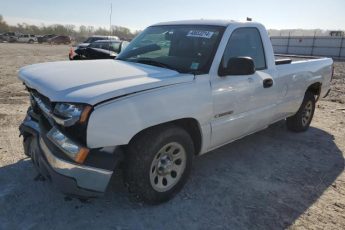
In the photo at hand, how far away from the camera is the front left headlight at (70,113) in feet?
8.86

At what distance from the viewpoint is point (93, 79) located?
3.11m

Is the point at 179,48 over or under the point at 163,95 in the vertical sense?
over

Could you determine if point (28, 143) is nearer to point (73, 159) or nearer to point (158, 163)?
point (73, 159)

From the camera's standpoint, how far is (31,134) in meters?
3.48

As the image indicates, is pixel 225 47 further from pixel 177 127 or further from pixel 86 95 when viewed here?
pixel 86 95

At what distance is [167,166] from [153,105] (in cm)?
75

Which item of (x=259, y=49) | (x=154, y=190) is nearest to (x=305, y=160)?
(x=259, y=49)

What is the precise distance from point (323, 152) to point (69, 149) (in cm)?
407

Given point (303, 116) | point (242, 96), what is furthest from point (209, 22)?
point (303, 116)

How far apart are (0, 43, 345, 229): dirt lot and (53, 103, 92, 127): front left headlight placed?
3.32ft

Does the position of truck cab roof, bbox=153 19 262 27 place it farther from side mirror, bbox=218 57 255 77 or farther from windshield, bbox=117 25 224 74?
side mirror, bbox=218 57 255 77

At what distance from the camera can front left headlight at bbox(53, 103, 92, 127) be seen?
2.70 meters

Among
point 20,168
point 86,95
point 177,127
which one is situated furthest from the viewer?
point 20,168

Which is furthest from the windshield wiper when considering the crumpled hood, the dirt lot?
the dirt lot
